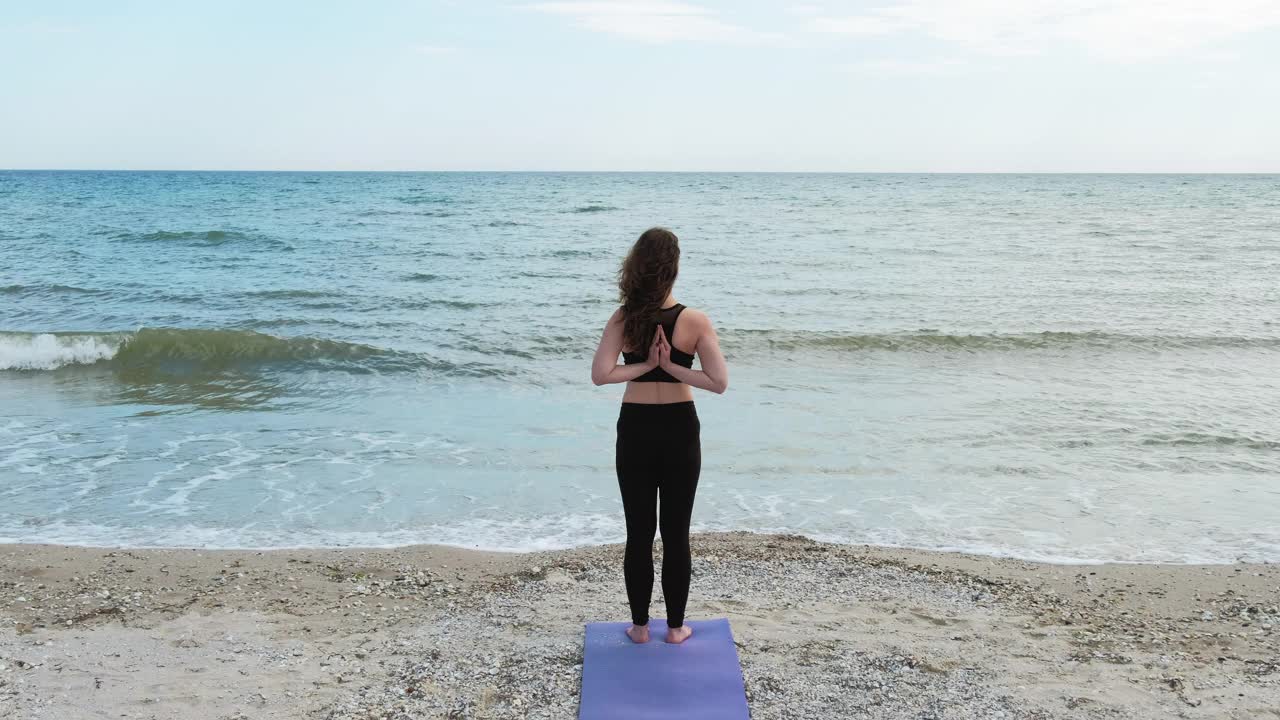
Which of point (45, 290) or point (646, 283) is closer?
point (646, 283)

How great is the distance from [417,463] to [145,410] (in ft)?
13.2

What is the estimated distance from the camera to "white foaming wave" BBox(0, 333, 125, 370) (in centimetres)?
1242

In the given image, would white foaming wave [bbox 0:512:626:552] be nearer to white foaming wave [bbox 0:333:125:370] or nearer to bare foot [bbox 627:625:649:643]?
bare foot [bbox 627:625:649:643]

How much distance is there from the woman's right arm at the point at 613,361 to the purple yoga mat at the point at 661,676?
53.2 inches

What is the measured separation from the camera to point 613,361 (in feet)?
13.5

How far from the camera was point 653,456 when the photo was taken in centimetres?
414

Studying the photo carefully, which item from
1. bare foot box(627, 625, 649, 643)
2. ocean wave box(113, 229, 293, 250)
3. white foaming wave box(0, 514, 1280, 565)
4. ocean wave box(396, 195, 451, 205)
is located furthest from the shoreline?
ocean wave box(396, 195, 451, 205)

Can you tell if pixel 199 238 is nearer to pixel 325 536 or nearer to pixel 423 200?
pixel 423 200

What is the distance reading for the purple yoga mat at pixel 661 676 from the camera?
12.7 feet

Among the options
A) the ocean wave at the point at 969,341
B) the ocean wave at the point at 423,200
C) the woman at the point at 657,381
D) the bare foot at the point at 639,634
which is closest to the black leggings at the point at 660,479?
the woman at the point at 657,381

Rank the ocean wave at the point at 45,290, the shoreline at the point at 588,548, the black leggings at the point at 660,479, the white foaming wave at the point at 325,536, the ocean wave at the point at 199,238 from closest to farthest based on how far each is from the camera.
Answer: the black leggings at the point at 660,479
the shoreline at the point at 588,548
the white foaming wave at the point at 325,536
the ocean wave at the point at 45,290
the ocean wave at the point at 199,238

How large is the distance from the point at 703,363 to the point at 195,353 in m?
11.6

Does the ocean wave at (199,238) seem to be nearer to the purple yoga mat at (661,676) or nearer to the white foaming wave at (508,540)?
the white foaming wave at (508,540)

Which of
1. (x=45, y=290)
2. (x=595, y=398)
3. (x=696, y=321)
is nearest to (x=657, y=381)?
(x=696, y=321)
